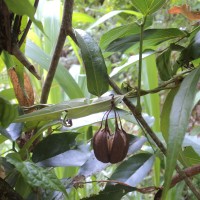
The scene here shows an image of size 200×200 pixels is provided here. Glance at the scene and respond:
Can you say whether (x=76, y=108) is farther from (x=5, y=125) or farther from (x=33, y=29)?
(x=33, y=29)

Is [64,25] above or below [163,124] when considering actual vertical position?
above

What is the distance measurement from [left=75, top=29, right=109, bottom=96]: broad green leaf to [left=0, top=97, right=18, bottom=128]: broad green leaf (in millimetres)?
116

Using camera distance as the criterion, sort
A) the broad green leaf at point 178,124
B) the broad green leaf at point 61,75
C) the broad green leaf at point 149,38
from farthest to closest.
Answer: the broad green leaf at point 61,75 → the broad green leaf at point 149,38 → the broad green leaf at point 178,124

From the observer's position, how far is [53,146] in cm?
52

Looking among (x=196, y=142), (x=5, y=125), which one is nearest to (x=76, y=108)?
(x=5, y=125)

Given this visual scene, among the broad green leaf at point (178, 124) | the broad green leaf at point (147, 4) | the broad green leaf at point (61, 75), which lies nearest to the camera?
the broad green leaf at point (178, 124)

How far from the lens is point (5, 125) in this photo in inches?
16.0

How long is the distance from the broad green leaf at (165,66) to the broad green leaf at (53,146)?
0.58 feet

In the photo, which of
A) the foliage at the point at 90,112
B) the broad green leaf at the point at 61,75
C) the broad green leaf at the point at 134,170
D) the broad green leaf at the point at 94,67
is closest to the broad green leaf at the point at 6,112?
the foliage at the point at 90,112

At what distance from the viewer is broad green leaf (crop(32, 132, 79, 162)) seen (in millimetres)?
513

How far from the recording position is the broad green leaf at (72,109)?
43 cm

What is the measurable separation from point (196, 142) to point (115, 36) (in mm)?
Result: 264

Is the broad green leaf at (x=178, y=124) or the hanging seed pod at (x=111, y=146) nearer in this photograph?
the broad green leaf at (x=178, y=124)

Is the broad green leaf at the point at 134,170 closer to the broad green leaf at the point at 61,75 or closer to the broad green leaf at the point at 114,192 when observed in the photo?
the broad green leaf at the point at 114,192
